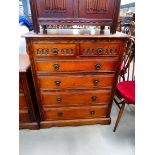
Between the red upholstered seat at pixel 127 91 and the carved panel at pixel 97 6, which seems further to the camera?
the red upholstered seat at pixel 127 91

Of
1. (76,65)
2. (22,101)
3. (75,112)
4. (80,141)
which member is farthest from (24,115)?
(76,65)

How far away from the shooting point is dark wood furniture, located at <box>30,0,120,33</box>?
1.44 meters

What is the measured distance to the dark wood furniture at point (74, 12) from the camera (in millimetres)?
1438

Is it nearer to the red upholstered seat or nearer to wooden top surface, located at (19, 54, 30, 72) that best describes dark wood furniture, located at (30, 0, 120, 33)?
wooden top surface, located at (19, 54, 30, 72)

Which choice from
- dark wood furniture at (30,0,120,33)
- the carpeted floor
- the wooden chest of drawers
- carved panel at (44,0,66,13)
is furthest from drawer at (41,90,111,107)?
carved panel at (44,0,66,13)

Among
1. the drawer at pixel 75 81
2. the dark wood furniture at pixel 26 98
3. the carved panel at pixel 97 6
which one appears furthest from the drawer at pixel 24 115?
the carved panel at pixel 97 6

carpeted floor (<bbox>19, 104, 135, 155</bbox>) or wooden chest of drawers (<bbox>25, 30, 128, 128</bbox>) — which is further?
carpeted floor (<bbox>19, 104, 135, 155</bbox>)

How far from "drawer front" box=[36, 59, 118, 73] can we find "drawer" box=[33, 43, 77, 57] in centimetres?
9

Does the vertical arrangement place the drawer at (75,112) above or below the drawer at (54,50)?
below

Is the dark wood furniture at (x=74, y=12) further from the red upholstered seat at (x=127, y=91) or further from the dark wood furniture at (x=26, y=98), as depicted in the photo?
the red upholstered seat at (x=127, y=91)

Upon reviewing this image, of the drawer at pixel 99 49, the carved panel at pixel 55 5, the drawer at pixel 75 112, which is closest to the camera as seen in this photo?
the carved panel at pixel 55 5
